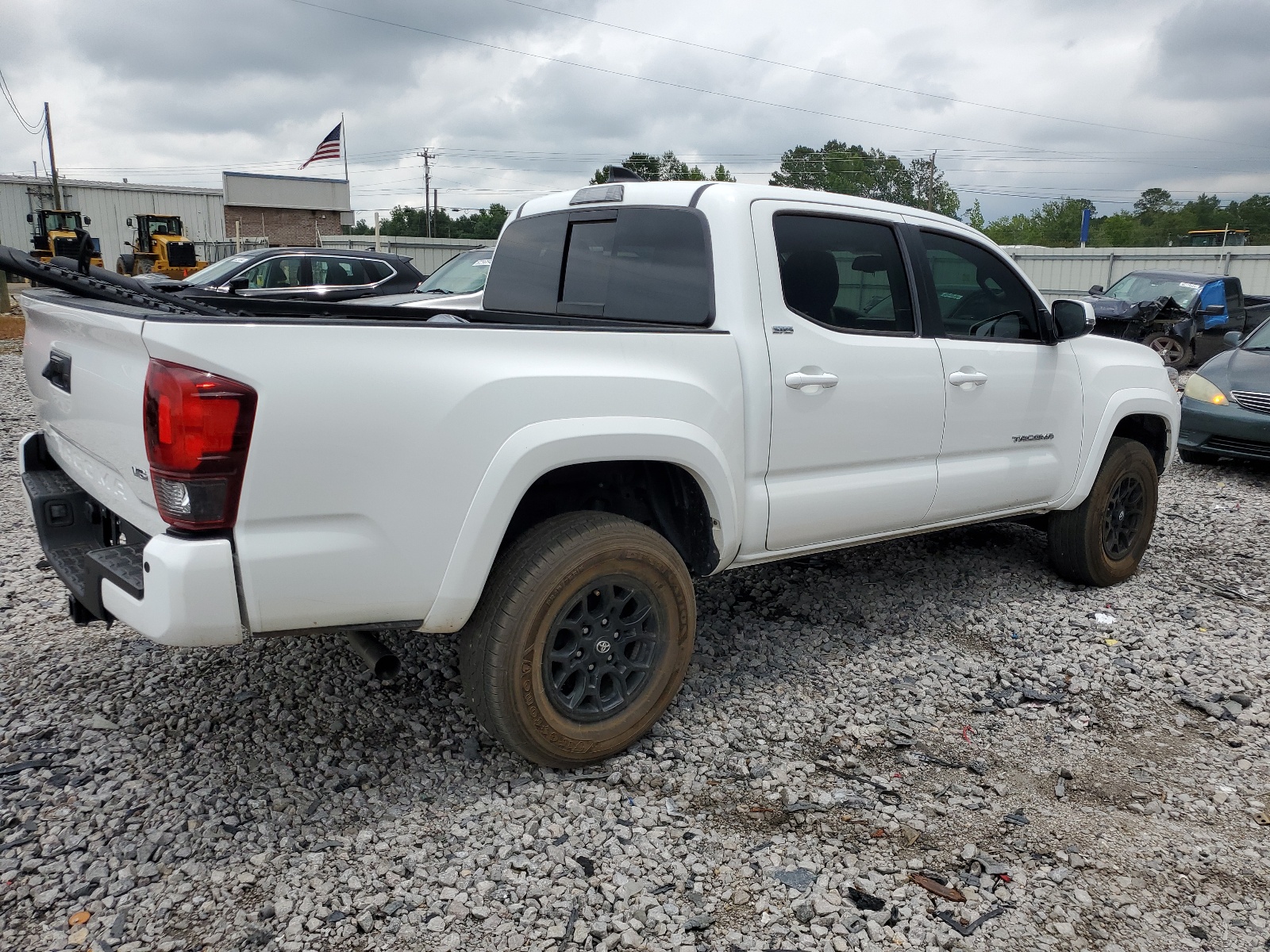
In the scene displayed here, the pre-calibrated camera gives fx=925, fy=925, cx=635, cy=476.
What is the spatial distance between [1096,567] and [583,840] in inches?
139

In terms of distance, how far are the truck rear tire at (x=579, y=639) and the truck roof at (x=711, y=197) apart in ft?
4.27

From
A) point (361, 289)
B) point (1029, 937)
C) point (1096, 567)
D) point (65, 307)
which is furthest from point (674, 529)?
point (361, 289)

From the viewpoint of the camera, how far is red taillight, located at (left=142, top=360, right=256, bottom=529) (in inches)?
89.4

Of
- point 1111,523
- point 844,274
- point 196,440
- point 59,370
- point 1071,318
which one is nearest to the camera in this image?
point 196,440

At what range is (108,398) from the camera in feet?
8.60

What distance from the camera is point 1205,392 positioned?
8.48 meters

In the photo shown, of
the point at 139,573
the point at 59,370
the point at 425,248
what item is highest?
the point at 425,248

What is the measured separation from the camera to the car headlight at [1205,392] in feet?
27.3

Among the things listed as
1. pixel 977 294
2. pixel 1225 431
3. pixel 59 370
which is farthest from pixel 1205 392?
pixel 59 370

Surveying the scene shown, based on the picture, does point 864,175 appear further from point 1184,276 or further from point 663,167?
point 1184,276

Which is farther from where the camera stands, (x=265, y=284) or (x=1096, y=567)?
(x=265, y=284)

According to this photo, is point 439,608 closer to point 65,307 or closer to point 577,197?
point 65,307

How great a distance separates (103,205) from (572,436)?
55816 mm

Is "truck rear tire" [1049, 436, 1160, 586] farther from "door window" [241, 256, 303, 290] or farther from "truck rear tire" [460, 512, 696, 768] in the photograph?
"door window" [241, 256, 303, 290]
